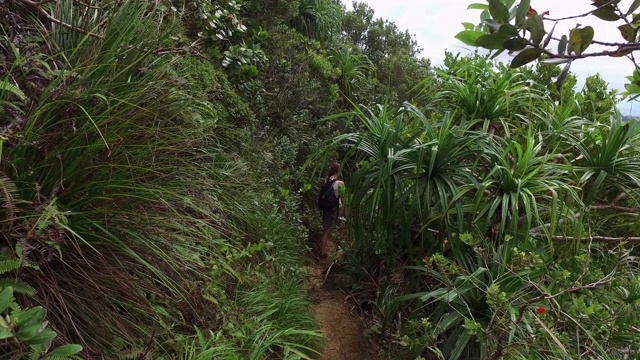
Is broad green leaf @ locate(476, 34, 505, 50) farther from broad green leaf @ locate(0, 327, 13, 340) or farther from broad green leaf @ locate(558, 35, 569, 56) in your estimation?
broad green leaf @ locate(0, 327, 13, 340)

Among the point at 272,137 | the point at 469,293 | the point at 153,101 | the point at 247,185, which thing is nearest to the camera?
the point at 153,101

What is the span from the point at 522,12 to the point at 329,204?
4.33 meters

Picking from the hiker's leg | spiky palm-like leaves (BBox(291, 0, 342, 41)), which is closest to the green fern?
the hiker's leg

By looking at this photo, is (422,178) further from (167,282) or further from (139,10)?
(139,10)

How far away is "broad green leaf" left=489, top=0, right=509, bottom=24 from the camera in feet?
3.89

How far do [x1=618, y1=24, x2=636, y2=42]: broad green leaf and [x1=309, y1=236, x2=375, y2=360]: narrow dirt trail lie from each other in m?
2.95

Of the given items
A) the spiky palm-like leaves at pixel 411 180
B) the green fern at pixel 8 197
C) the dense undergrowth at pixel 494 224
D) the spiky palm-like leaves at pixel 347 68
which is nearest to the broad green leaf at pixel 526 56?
the dense undergrowth at pixel 494 224

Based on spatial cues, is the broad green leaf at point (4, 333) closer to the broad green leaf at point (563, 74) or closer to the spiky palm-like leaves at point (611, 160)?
the broad green leaf at point (563, 74)

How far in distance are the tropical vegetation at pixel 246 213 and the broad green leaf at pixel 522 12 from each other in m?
0.07

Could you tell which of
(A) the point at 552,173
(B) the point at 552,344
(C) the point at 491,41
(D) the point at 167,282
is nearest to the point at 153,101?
(D) the point at 167,282

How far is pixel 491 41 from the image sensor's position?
124 cm

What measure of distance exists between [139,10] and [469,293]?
9.22 ft

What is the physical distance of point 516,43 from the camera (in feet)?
3.96

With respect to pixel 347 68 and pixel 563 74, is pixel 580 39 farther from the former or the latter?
pixel 347 68
